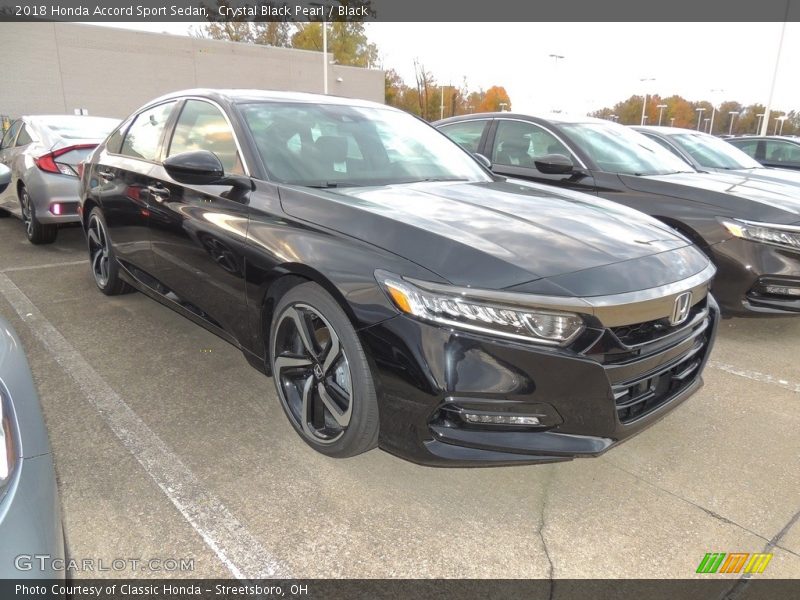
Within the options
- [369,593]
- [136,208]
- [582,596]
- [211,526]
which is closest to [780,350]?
[582,596]

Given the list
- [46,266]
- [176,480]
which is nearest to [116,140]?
[46,266]

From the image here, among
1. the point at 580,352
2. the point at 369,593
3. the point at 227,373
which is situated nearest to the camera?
the point at 369,593

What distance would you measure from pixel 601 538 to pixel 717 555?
401 millimetres

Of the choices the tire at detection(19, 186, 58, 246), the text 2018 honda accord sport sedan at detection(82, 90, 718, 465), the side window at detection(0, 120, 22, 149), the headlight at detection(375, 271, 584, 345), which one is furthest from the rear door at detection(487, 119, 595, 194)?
the side window at detection(0, 120, 22, 149)

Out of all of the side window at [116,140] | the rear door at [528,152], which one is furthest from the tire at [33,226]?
the rear door at [528,152]

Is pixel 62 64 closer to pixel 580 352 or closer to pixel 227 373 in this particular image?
pixel 227 373

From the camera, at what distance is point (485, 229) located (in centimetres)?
233

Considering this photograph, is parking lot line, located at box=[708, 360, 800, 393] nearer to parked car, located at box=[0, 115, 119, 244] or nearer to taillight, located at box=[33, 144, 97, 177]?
parked car, located at box=[0, 115, 119, 244]

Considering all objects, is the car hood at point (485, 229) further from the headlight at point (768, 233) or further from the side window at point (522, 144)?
the side window at point (522, 144)

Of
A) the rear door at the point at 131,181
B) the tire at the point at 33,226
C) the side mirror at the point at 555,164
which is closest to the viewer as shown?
the rear door at the point at 131,181

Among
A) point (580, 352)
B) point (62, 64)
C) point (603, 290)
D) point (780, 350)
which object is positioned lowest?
point (780, 350)

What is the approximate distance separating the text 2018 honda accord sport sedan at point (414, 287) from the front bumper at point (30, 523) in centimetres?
109

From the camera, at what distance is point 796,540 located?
2.14 metres

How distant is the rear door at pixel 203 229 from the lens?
111 inches
